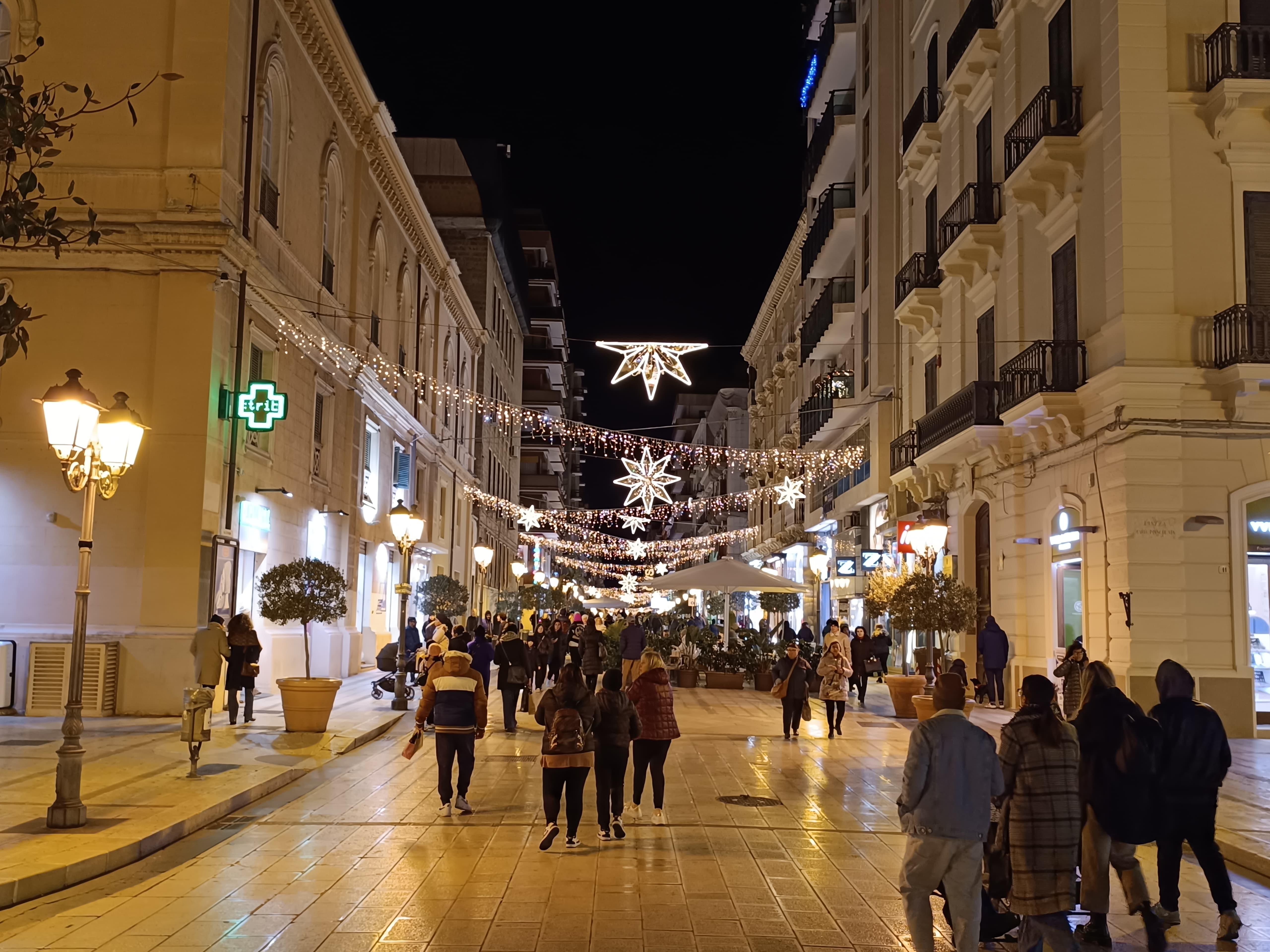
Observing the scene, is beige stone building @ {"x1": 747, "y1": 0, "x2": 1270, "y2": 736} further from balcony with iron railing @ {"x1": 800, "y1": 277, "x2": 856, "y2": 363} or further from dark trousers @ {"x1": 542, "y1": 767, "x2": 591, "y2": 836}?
balcony with iron railing @ {"x1": 800, "y1": 277, "x2": 856, "y2": 363}

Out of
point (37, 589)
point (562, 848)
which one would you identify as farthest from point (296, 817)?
point (37, 589)

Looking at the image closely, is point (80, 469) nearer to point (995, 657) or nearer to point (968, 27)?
point (995, 657)

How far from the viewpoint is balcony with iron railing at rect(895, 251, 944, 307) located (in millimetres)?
27484

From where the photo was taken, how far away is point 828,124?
39.6m

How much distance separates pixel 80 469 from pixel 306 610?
7.59m

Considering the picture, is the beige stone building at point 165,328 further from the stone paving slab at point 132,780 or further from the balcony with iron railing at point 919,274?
the balcony with iron railing at point 919,274

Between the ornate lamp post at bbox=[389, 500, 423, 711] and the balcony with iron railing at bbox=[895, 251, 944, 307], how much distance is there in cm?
1275

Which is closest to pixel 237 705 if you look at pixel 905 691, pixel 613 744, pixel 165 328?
pixel 165 328

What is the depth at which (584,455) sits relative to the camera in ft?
420

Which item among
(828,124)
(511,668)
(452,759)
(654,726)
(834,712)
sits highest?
(828,124)

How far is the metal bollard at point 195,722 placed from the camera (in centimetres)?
1294

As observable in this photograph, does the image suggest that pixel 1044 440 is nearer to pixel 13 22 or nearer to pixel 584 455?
pixel 13 22

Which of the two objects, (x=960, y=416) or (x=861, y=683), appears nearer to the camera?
(x=960, y=416)

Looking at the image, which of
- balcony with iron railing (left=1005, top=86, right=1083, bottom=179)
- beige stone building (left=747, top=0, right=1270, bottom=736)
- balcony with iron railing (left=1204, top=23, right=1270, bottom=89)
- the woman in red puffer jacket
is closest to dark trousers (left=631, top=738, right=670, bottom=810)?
the woman in red puffer jacket
